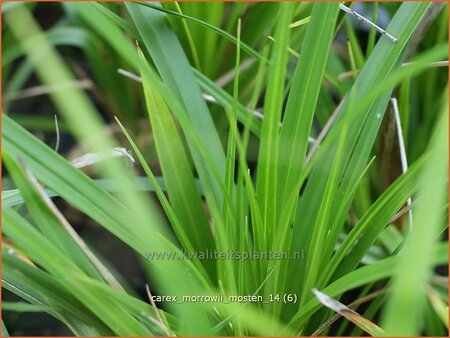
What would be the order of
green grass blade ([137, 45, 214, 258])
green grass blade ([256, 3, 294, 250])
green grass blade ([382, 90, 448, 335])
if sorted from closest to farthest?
green grass blade ([382, 90, 448, 335]) → green grass blade ([256, 3, 294, 250]) → green grass blade ([137, 45, 214, 258])

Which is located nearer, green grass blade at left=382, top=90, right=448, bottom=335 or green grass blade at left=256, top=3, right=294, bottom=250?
green grass blade at left=382, top=90, right=448, bottom=335

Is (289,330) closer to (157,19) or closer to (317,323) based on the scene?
(317,323)

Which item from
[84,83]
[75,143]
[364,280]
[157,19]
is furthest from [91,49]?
[364,280]

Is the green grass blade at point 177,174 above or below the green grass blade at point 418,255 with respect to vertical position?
above

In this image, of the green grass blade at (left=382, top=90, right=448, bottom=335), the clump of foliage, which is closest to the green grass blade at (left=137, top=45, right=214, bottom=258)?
the clump of foliage

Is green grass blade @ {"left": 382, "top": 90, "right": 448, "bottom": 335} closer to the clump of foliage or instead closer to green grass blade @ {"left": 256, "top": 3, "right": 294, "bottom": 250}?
the clump of foliage

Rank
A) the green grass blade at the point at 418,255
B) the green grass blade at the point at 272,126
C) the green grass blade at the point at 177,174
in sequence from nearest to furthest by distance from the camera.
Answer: the green grass blade at the point at 418,255 < the green grass blade at the point at 272,126 < the green grass blade at the point at 177,174

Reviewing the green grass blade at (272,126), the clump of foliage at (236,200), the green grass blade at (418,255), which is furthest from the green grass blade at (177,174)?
the green grass blade at (418,255)

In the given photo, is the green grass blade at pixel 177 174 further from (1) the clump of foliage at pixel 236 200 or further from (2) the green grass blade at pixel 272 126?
(2) the green grass blade at pixel 272 126

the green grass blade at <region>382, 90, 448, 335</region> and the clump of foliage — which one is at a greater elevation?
the clump of foliage

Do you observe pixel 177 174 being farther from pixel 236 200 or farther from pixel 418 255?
pixel 418 255

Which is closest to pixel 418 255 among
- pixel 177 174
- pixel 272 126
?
pixel 272 126
